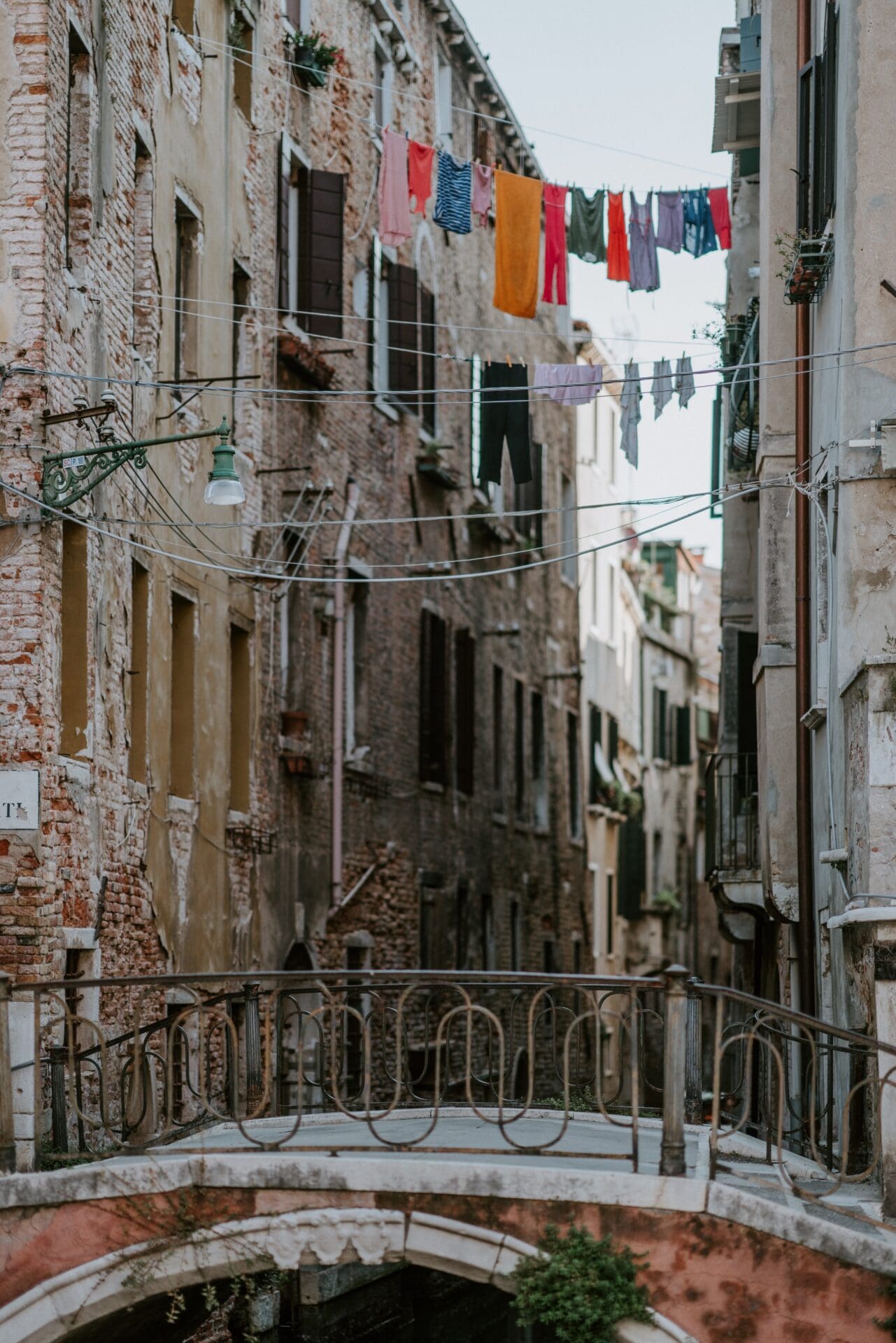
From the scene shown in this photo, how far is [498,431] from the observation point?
1753 cm

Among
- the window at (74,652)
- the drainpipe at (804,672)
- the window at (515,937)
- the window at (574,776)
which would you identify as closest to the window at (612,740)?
the window at (574,776)

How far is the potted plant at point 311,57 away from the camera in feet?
66.8

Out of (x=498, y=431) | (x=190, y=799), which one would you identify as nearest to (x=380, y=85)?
(x=498, y=431)

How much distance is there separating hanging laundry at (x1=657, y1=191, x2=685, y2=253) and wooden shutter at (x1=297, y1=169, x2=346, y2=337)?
3.57m

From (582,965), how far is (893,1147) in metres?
24.2

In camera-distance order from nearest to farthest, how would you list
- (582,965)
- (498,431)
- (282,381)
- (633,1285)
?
(633,1285), (498,431), (282,381), (582,965)

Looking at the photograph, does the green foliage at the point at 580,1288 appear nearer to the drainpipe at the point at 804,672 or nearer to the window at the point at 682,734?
the drainpipe at the point at 804,672

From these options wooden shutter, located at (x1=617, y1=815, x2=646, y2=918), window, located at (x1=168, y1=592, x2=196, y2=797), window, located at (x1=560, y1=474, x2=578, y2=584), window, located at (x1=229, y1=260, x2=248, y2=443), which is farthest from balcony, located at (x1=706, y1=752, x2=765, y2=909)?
wooden shutter, located at (x1=617, y1=815, x2=646, y2=918)

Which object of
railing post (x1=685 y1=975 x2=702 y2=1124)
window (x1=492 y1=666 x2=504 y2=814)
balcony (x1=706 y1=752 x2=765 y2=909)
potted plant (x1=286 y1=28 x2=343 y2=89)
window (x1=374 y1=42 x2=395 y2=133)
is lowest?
railing post (x1=685 y1=975 x2=702 y2=1124)

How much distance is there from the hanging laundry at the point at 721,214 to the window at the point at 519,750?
12416mm

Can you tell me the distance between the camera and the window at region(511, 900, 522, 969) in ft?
93.9

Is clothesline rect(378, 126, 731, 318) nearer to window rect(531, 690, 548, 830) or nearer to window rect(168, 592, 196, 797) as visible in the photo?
window rect(168, 592, 196, 797)

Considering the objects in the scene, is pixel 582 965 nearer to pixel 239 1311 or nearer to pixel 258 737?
pixel 258 737

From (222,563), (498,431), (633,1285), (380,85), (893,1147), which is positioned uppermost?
(380,85)
